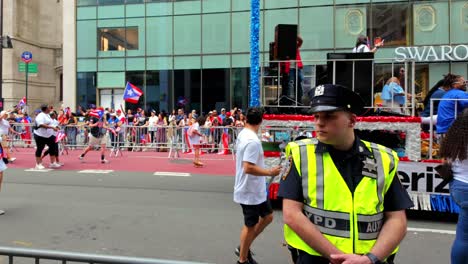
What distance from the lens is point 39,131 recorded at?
11.8 meters

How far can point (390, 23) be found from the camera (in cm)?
2144

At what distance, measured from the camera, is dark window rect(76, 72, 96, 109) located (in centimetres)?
2669

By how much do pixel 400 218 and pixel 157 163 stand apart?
12.0m

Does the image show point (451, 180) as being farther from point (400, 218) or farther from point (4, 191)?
point (4, 191)

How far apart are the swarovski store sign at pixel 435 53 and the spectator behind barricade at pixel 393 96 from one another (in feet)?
44.3

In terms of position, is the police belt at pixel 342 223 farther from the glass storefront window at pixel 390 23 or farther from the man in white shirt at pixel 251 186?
the glass storefront window at pixel 390 23

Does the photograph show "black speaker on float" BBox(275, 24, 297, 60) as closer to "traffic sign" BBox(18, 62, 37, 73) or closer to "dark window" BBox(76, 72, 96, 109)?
"dark window" BBox(76, 72, 96, 109)

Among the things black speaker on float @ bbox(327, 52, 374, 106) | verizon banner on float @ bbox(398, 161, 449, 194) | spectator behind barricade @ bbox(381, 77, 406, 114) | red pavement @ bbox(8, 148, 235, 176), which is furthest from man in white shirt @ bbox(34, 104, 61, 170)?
verizon banner on float @ bbox(398, 161, 449, 194)

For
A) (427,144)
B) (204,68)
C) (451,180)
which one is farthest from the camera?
(204,68)

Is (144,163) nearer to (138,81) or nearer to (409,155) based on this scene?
(409,155)

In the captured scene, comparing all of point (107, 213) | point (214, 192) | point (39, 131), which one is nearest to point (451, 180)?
point (107, 213)

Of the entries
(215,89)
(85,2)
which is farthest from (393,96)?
(85,2)

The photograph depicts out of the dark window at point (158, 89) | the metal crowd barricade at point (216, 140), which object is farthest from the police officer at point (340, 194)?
the dark window at point (158, 89)

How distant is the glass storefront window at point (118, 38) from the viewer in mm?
25906
